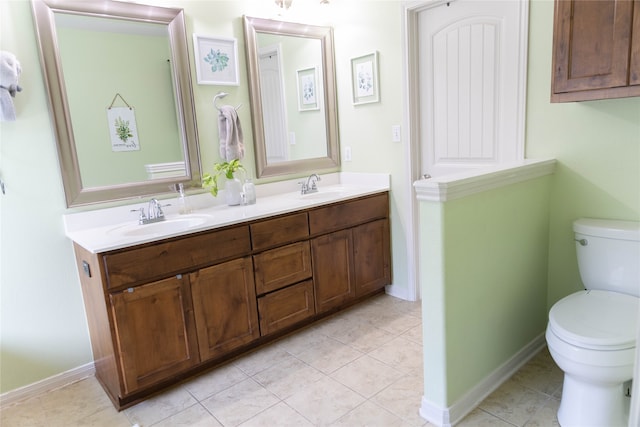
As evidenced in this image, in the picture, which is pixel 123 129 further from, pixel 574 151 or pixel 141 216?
pixel 574 151

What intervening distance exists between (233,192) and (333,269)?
81 cm

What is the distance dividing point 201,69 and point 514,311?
2.20 metres

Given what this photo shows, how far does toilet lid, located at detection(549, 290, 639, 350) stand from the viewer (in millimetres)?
1531

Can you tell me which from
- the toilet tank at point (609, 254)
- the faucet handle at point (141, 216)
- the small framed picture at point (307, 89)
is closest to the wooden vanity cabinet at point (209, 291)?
the faucet handle at point (141, 216)

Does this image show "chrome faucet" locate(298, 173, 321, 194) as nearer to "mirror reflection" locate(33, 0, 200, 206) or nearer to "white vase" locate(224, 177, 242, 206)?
"white vase" locate(224, 177, 242, 206)

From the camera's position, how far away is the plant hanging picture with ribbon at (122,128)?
7.45ft

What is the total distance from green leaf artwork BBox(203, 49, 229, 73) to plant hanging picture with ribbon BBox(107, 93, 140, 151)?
21.9 inches

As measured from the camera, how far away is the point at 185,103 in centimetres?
248

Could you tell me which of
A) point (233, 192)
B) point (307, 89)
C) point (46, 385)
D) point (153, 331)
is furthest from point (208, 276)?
point (307, 89)

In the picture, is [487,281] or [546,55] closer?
[487,281]

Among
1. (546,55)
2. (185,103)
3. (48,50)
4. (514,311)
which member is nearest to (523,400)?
(514,311)

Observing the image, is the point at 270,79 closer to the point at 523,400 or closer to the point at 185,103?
the point at 185,103

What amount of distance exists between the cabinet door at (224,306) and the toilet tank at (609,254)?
167 cm

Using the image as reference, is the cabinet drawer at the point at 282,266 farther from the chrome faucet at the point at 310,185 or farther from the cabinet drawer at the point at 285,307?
the chrome faucet at the point at 310,185
